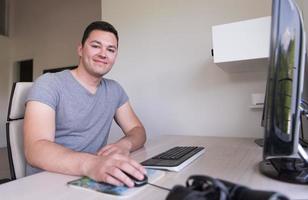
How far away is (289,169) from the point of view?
69 cm

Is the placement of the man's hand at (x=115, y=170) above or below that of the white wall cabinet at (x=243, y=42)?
below

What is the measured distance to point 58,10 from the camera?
4891 mm

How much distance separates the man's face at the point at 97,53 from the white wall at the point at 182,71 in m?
0.64

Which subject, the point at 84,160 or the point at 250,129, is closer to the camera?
the point at 84,160

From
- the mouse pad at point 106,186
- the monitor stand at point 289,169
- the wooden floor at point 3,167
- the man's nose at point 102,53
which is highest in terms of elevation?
the man's nose at point 102,53

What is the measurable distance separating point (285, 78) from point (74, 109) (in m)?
0.96

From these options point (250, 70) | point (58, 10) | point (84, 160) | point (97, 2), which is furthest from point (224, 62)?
point (58, 10)

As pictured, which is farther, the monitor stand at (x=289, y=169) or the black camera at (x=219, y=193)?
the monitor stand at (x=289, y=169)

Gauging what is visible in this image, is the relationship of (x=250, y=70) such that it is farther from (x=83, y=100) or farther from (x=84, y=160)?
(x=84, y=160)

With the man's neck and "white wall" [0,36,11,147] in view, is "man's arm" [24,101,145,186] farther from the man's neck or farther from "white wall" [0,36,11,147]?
"white wall" [0,36,11,147]

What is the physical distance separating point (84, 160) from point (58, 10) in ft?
16.2

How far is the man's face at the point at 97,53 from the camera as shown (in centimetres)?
130

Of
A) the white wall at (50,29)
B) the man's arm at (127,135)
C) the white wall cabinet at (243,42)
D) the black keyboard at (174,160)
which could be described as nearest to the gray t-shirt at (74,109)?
the man's arm at (127,135)

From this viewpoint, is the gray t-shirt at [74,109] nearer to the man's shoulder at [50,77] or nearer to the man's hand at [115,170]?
the man's shoulder at [50,77]
